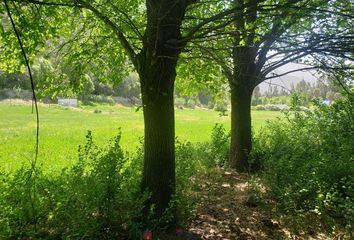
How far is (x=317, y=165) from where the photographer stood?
593 cm

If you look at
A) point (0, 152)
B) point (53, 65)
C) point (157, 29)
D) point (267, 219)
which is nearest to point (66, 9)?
point (53, 65)

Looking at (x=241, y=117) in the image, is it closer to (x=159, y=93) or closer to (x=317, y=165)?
(x=317, y=165)

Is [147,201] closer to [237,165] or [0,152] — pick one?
[237,165]

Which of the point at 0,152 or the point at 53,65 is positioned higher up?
the point at 53,65

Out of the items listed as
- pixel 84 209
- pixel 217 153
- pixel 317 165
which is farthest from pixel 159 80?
pixel 217 153

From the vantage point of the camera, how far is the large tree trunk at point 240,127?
8562mm

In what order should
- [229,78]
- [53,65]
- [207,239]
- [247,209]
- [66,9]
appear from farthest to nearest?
[229,78], [53,65], [66,9], [247,209], [207,239]

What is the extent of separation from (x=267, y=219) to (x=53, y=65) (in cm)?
521

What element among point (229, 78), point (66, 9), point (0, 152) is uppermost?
point (66, 9)

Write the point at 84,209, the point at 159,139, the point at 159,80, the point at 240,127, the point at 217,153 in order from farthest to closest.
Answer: the point at 217,153, the point at 240,127, the point at 159,139, the point at 159,80, the point at 84,209

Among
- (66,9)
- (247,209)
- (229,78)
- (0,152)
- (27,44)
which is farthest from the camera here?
(0,152)

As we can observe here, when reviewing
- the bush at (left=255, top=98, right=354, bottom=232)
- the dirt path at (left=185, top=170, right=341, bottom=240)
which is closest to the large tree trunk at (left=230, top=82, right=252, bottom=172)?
the bush at (left=255, top=98, right=354, bottom=232)

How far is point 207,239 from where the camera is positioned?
179 inches

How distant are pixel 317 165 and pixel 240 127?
117 inches
